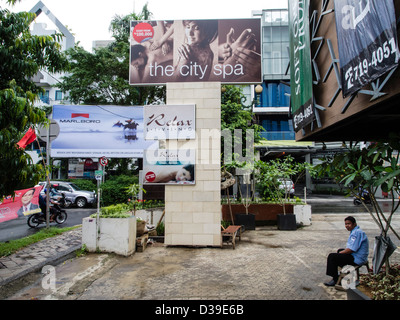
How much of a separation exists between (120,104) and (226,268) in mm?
20048

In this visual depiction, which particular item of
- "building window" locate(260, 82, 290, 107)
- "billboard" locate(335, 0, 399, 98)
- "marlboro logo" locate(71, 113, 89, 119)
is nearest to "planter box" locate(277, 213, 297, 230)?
"billboard" locate(335, 0, 399, 98)

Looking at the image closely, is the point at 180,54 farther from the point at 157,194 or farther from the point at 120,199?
the point at 120,199

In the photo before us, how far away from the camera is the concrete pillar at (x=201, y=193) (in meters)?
8.58

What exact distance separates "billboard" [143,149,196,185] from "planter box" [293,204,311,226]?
5.99 m

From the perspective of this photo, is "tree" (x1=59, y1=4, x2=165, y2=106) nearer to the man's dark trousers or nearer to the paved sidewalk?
the paved sidewalk

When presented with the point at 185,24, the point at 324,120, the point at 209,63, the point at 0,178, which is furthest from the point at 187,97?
the point at 0,178

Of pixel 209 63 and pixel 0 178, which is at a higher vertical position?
pixel 209 63

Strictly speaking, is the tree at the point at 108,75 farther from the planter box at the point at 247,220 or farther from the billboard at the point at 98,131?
the planter box at the point at 247,220

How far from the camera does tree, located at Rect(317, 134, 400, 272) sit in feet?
12.3

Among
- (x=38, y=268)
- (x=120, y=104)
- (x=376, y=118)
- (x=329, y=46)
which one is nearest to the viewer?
(x=376, y=118)

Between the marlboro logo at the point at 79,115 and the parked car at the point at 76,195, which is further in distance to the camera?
the marlboro logo at the point at 79,115

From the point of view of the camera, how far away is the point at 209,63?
897cm

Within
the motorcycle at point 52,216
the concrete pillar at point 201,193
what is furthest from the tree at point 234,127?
the motorcycle at point 52,216

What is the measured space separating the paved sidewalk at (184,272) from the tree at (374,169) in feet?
5.49
